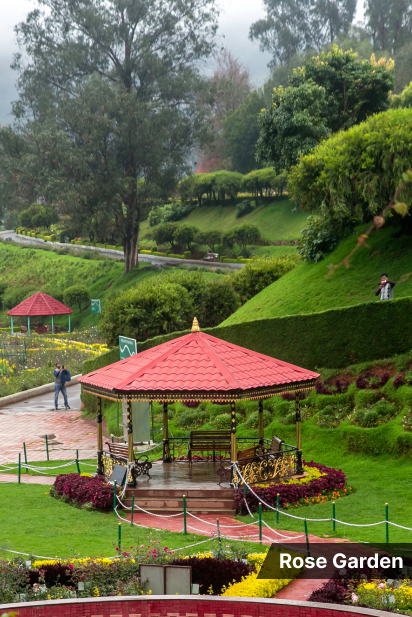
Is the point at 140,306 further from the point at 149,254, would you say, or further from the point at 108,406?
the point at 149,254

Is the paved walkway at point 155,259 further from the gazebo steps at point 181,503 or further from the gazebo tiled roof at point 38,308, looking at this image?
the gazebo steps at point 181,503

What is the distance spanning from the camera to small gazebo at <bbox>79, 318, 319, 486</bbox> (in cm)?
1455

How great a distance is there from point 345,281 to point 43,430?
1303 centimetres

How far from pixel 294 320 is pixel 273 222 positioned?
47814 millimetres

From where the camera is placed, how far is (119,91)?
5403 cm

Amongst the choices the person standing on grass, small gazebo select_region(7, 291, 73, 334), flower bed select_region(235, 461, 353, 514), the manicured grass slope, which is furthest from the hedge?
the manicured grass slope

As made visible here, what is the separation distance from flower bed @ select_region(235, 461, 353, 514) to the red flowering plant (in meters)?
2.85

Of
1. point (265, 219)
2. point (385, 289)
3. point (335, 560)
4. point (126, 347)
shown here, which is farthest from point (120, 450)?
point (265, 219)

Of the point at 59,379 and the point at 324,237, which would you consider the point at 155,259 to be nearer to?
the point at 324,237

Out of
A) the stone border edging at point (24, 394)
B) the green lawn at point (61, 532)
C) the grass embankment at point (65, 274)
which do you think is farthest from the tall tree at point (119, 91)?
the green lawn at point (61, 532)

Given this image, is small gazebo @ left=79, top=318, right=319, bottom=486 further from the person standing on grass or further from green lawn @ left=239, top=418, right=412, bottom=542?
the person standing on grass

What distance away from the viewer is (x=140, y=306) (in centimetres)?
3081

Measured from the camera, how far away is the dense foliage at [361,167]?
2384cm

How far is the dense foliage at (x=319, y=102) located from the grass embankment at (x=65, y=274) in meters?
18.3
